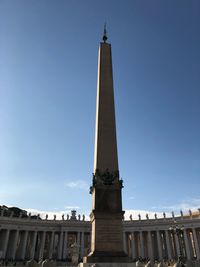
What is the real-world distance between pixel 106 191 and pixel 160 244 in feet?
154

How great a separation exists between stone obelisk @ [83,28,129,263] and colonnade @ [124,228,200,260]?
140 ft

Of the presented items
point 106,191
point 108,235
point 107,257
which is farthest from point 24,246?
point 107,257

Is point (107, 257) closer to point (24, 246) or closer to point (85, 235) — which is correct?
point (24, 246)

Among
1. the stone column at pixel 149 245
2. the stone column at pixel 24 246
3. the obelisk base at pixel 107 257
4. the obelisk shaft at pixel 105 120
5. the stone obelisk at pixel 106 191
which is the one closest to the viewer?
the obelisk base at pixel 107 257

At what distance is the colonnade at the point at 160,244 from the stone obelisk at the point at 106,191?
140ft

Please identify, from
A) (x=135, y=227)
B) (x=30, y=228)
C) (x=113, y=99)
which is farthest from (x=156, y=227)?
(x=113, y=99)

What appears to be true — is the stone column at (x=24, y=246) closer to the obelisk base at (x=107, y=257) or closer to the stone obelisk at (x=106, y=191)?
the stone obelisk at (x=106, y=191)

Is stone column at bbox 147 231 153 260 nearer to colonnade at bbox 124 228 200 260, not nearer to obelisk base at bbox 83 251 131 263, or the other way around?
colonnade at bbox 124 228 200 260

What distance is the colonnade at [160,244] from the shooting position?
5474 centimetres

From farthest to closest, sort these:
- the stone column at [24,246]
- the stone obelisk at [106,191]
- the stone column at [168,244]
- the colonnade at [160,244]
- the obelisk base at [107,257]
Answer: the colonnade at [160,244] < the stone column at [168,244] < the stone column at [24,246] < the stone obelisk at [106,191] < the obelisk base at [107,257]

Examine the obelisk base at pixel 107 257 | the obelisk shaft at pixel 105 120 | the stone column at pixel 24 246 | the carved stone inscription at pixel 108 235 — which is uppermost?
the obelisk shaft at pixel 105 120

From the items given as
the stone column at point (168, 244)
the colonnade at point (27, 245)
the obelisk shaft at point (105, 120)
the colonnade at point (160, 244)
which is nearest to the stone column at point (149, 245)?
the colonnade at point (160, 244)

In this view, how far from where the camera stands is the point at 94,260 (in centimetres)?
1447

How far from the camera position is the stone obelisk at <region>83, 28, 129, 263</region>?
1503cm
